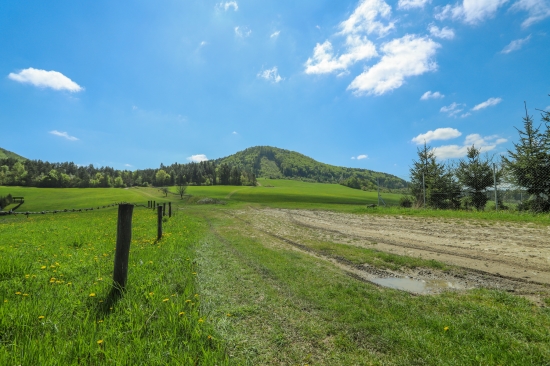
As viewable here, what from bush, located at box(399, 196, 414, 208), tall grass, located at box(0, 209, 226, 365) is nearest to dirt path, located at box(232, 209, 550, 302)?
tall grass, located at box(0, 209, 226, 365)

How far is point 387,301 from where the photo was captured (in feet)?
16.6

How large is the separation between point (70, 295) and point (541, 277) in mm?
10671

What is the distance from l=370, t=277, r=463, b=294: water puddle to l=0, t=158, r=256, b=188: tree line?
118 meters

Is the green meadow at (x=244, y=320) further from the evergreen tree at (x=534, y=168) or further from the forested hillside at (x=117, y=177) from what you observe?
the forested hillside at (x=117, y=177)

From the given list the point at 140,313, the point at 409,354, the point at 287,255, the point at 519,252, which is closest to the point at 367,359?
the point at 409,354

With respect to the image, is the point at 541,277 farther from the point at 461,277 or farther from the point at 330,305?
the point at 330,305

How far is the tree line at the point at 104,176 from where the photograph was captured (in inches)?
4222

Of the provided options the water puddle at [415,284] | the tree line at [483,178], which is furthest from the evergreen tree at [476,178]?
the water puddle at [415,284]

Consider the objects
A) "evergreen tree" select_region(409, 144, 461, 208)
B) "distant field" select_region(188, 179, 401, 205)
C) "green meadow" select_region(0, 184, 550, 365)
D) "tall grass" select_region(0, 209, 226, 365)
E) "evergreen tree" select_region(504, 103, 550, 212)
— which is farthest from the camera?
"distant field" select_region(188, 179, 401, 205)

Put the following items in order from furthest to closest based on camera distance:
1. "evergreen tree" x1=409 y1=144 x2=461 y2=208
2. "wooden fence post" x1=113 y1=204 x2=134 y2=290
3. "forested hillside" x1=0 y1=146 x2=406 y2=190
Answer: "forested hillside" x1=0 y1=146 x2=406 y2=190
"evergreen tree" x1=409 y1=144 x2=461 y2=208
"wooden fence post" x1=113 y1=204 x2=134 y2=290

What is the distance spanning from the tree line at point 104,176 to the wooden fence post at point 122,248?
119 m

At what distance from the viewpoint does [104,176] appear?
13475cm

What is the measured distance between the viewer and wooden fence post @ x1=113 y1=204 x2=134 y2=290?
5.00 metres

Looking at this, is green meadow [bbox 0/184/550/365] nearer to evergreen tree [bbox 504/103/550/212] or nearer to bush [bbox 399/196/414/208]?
evergreen tree [bbox 504/103/550/212]
